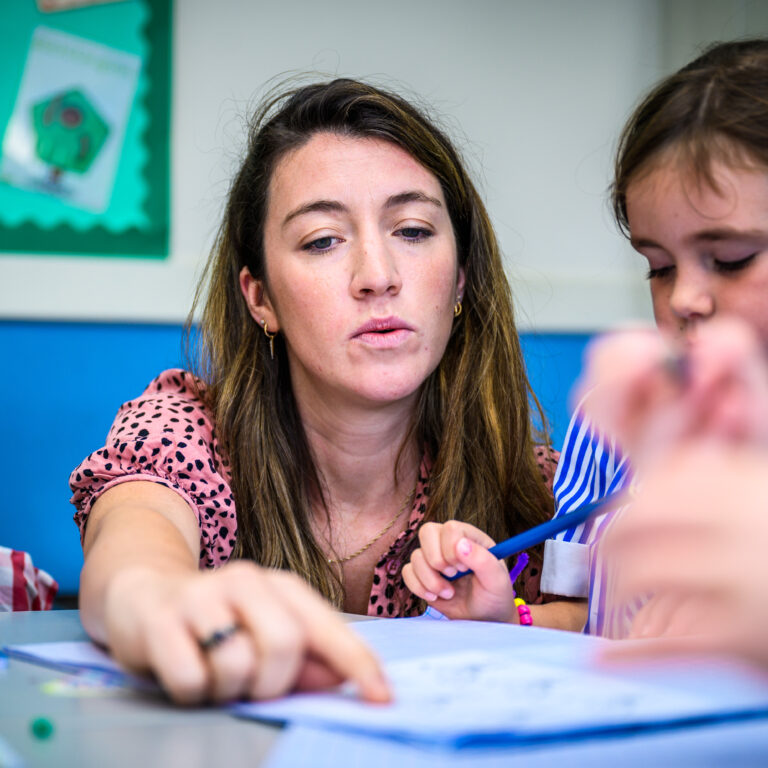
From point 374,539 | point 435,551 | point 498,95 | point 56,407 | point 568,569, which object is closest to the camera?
point 435,551

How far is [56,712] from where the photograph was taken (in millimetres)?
473

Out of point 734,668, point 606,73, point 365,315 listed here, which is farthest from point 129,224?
point 734,668

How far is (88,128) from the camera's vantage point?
1.95 m

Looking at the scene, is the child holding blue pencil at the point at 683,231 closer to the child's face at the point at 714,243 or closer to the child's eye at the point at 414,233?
the child's face at the point at 714,243

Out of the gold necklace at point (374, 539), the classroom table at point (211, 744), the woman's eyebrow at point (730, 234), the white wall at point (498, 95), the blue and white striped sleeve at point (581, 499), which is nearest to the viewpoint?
the classroom table at point (211, 744)

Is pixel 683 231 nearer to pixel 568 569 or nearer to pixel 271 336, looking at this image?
pixel 568 569

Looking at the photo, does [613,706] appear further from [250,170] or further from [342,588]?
[250,170]

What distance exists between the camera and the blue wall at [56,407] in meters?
1.87

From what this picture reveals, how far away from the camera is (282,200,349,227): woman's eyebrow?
1.15 m

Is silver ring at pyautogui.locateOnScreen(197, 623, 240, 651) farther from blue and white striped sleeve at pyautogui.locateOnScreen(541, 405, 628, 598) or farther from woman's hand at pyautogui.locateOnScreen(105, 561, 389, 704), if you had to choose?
blue and white striped sleeve at pyautogui.locateOnScreen(541, 405, 628, 598)

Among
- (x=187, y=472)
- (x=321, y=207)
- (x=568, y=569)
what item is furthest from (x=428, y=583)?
(x=321, y=207)

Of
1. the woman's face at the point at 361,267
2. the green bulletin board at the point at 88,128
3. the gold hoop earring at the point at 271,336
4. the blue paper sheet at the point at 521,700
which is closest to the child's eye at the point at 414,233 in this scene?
the woman's face at the point at 361,267

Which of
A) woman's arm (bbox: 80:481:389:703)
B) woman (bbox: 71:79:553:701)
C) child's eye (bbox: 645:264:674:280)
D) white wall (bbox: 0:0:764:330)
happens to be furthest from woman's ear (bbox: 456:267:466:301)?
woman's arm (bbox: 80:481:389:703)

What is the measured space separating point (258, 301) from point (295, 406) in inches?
6.0
